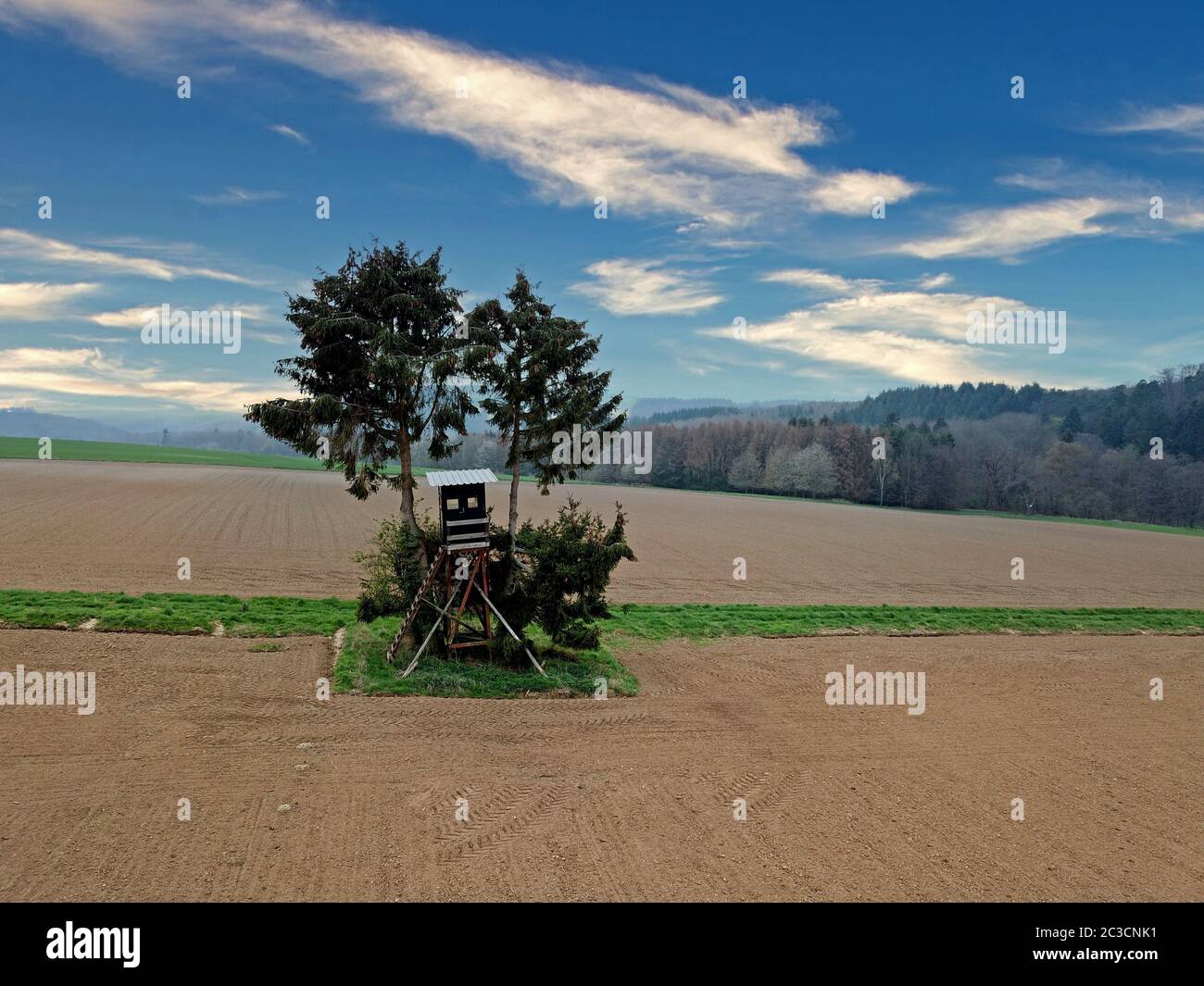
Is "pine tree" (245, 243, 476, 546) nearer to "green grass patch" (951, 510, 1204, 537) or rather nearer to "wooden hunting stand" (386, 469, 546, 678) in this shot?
"wooden hunting stand" (386, 469, 546, 678)

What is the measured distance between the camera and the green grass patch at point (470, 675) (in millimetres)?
17250

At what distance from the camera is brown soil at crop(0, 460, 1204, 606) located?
3192 centimetres

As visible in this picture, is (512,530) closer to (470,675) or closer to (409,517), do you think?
(409,517)

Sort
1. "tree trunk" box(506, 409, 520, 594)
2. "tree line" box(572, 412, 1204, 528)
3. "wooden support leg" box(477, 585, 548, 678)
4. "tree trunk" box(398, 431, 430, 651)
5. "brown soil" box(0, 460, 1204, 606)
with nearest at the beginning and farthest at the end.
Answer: "wooden support leg" box(477, 585, 548, 678) < "tree trunk" box(398, 431, 430, 651) < "tree trunk" box(506, 409, 520, 594) < "brown soil" box(0, 460, 1204, 606) < "tree line" box(572, 412, 1204, 528)

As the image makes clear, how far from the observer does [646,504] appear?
91125mm

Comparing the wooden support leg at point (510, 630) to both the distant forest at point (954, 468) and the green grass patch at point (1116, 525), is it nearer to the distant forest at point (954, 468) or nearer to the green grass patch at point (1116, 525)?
the green grass patch at point (1116, 525)

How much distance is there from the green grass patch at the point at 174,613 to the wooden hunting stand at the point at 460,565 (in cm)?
515

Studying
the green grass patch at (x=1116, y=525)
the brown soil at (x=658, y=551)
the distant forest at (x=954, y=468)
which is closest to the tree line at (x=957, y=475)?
the distant forest at (x=954, y=468)

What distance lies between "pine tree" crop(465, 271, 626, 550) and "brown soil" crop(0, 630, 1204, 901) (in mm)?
7099

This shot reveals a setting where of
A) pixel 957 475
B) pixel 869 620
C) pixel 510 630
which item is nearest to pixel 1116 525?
pixel 957 475

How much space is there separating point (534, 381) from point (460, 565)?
535cm

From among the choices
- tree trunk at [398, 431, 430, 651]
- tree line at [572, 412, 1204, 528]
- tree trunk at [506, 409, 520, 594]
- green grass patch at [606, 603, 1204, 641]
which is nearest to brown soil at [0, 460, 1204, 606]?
green grass patch at [606, 603, 1204, 641]

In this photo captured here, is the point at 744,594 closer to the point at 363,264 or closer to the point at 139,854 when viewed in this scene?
the point at 363,264
